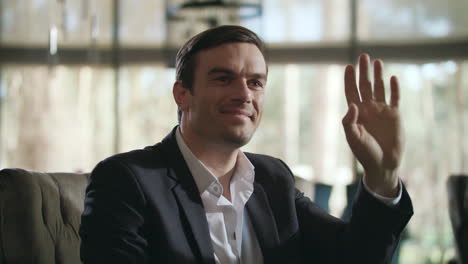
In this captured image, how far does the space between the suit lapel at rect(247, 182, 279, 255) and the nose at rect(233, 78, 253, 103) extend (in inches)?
10.5

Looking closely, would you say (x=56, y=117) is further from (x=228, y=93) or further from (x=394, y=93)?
(x=394, y=93)

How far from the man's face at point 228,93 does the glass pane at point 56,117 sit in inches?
150

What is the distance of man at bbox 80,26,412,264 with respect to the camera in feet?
4.18

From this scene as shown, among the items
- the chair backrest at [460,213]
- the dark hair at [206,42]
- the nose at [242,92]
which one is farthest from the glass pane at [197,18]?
the nose at [242,92]

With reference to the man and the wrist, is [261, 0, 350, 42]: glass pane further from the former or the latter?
the wrist

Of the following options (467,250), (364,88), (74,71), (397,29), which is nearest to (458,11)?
(397,29)

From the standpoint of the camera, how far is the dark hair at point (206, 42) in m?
1.47

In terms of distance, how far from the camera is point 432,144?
463 centimetres

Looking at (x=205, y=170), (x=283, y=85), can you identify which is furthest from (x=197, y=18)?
(x=205, y=170)

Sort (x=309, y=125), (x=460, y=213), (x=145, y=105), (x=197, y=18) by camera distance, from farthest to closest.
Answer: (x=145, y=105) < (x=309, y=125) < (x=197, y=18) < (x=460, y=213)

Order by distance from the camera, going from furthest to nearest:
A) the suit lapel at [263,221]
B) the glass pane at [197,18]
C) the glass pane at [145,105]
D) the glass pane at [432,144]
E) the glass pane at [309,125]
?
1. the glass pane at [145,105]
2. the glass pane at [309,125]
3. the glass pane at [432,144]
4. the glass pane at [197,18]
5. the suit lapel at [263,221]

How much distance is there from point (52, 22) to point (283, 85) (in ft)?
7.23

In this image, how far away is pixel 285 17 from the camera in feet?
16.1

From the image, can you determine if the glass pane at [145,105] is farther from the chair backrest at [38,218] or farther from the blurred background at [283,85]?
the chair backrest at [38,218]
